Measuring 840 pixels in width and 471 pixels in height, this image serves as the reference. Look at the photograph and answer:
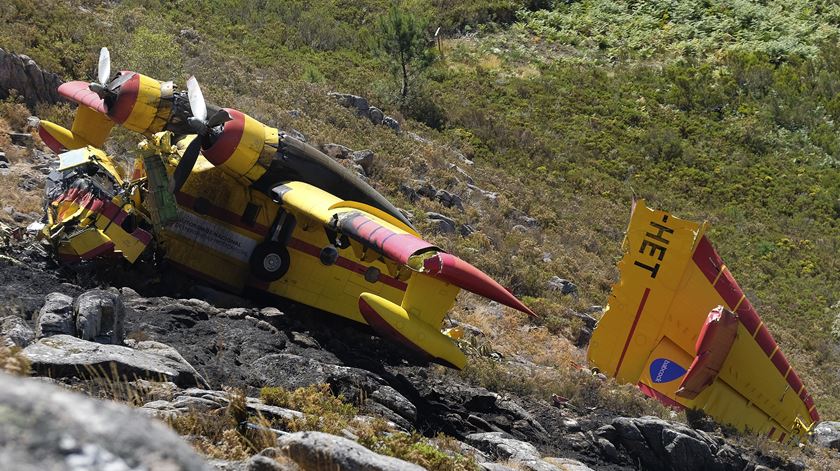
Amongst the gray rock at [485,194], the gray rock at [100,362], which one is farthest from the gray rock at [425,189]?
the gray rock at [100,362]

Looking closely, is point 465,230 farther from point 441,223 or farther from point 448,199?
point 448,199

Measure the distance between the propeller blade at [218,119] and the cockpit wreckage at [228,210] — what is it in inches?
0.6

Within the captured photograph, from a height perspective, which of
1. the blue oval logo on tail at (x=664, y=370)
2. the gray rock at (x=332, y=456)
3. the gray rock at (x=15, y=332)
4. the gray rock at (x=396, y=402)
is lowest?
the gray rock at (x=15, y=332)

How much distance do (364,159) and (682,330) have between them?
14.3 m

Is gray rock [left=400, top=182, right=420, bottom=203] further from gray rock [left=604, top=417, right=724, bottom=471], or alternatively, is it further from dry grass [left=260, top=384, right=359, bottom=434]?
dry grass [left=260, top=384, right=359, bottom=434]

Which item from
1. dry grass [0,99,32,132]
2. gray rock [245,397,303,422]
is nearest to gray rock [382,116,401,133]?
dry grass [0,99,32,132]

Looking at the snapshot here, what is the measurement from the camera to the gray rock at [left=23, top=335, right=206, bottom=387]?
Result: 8422 millimetres

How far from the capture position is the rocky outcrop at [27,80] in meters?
21.0

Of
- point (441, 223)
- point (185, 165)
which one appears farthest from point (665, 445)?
point (441, 223)

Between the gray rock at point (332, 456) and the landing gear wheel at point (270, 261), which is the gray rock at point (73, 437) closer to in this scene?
the gray rock at point (332, 456)

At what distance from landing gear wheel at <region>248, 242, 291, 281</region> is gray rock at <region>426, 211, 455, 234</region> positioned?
31.3 feet

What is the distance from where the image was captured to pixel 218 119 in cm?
1357

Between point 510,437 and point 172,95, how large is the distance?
7385 millimetres

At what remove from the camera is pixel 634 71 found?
4762cm
